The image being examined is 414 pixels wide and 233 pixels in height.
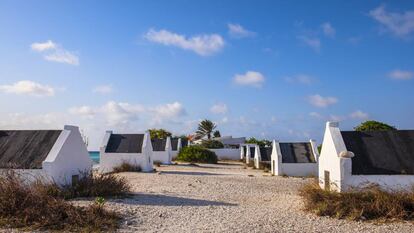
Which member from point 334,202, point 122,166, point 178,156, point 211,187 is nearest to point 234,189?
point 211,187

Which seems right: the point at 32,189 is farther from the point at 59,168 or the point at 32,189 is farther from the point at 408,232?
the point at 408,232

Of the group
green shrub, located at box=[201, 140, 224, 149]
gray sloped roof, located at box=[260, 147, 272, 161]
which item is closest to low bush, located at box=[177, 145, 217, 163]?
gray sloped roof, located at box=[260, 147, 272, 161]

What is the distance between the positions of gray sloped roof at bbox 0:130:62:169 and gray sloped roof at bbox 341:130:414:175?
10.5 meters

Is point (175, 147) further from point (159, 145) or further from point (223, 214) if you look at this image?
point (223, 214)

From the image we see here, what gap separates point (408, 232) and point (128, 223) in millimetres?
6719

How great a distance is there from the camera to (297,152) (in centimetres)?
3117

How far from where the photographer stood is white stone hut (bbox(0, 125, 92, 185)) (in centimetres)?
1402

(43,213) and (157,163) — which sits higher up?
(157,163)

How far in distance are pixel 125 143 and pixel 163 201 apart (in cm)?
1656

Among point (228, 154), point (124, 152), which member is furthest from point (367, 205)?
point (228, 154)

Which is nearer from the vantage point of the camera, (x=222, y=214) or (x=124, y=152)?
(x=222, y=214)

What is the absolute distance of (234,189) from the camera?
18.9 metres

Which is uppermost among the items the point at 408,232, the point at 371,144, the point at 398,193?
the point at 371,144

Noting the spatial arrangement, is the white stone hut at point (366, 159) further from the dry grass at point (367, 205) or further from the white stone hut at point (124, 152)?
the white stone hut at point (124, 152)
